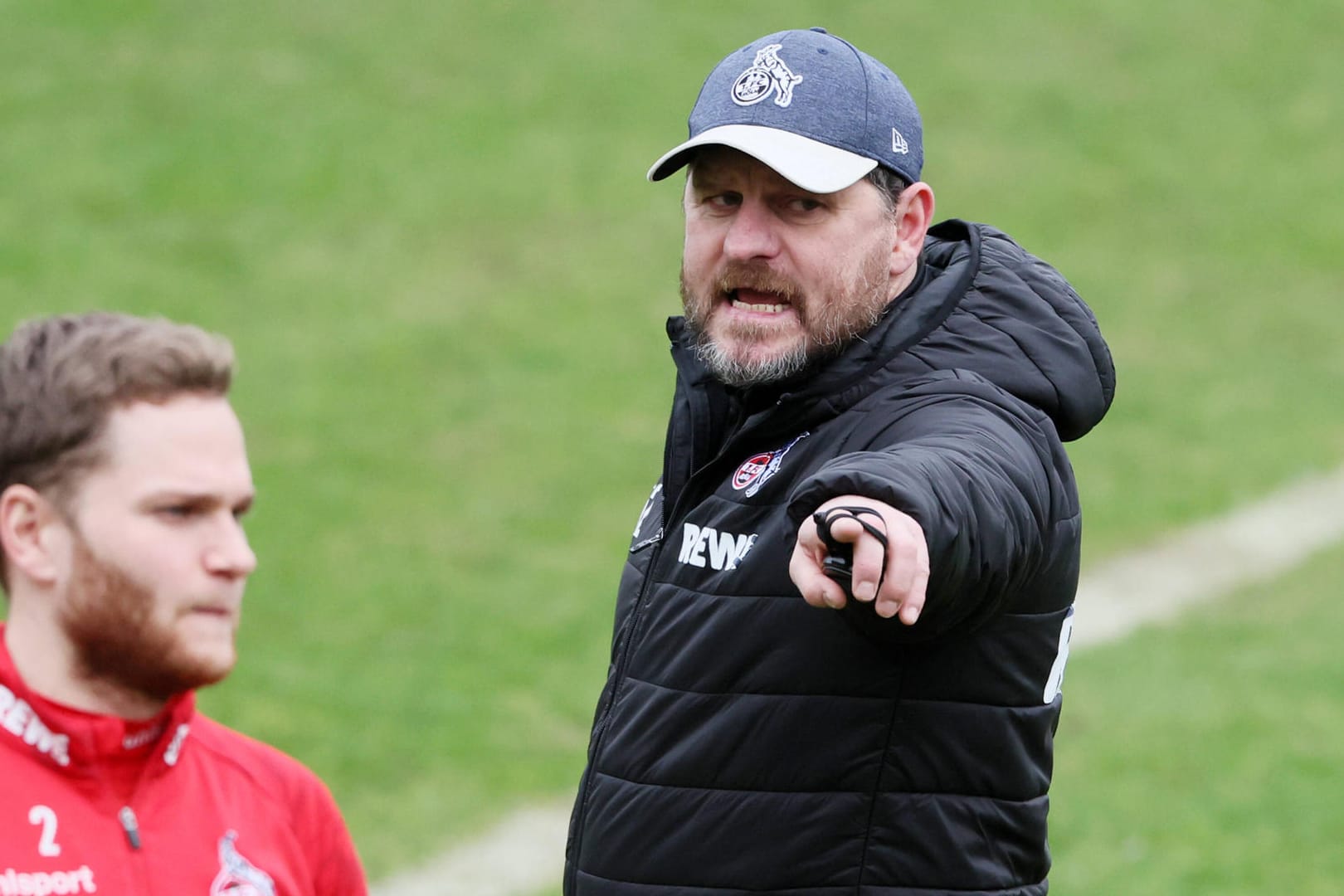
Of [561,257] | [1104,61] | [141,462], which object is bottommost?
[141,462]

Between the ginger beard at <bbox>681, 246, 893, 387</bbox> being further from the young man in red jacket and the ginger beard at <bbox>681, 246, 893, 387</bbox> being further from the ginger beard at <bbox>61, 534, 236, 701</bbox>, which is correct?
the ginger beard at <bbox>61, 534, 236, 701</bbox>

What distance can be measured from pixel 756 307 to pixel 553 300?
10027 mm

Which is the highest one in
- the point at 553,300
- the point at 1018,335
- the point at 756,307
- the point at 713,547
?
the point at 553,300

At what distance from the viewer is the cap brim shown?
314 cm

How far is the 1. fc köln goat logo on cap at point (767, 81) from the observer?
128 inches

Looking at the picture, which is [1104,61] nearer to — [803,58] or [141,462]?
[803,58]

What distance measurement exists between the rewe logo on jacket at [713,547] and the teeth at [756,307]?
1.40 ft

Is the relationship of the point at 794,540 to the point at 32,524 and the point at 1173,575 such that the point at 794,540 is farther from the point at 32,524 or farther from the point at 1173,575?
the point at 1173,575

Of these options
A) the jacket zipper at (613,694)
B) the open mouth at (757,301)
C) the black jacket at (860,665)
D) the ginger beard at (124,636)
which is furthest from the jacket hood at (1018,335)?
the ginger beard at (124,636)

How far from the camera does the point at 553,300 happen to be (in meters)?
13.2

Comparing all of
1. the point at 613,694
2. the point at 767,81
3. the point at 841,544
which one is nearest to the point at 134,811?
the point at 613,694

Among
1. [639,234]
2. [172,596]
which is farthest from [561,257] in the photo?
[172,596]

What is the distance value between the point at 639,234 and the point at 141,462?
473 inches

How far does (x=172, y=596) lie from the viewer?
8.07 feet
